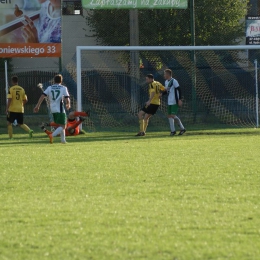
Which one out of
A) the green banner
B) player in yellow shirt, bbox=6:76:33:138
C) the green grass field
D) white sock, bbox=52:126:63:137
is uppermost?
the green banner

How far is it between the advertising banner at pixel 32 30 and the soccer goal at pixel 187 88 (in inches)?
50.2

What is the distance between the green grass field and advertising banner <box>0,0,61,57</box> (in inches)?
420

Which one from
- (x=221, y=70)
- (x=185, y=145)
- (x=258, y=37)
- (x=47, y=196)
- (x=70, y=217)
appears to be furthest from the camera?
(x=258, y=37)

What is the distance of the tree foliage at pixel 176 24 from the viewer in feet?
104

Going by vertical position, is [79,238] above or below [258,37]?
below

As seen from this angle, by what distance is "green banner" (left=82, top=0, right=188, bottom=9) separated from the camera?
1049 inches

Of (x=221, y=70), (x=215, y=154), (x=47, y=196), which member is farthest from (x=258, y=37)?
(x=47, y=196)

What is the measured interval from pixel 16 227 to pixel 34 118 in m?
20.2

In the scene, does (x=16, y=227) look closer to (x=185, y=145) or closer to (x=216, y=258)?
(x=216, y=258)

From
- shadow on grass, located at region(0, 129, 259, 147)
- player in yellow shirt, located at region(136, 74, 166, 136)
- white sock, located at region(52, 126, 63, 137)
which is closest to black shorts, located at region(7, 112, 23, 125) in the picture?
shadow on grass, located at region(0, 129, 259, 147)

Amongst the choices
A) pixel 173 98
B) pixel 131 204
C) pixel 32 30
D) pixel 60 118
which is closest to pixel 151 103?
pixel 173 98

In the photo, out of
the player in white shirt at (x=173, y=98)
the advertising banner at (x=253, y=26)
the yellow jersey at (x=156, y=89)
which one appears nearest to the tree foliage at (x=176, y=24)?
the advertising banner at (x=253, y=26)

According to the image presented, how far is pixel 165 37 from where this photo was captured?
32125 millimetres

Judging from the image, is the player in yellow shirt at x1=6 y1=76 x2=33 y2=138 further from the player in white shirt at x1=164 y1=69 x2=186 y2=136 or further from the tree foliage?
the tree foliage
